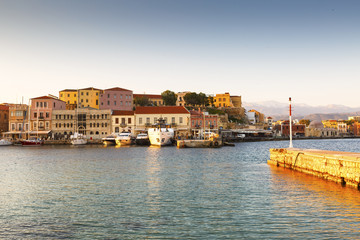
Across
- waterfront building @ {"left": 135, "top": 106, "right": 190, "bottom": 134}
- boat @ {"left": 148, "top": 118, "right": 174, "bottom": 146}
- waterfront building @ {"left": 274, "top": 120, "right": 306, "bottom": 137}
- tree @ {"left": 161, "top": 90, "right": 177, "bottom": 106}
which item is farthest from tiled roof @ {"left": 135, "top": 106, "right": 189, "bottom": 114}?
waterfront building @ {"left": 274, "top": 120, "right": 306, "bottom": 137}

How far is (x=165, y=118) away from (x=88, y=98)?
32.8 metres

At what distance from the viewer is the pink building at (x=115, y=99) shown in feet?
359

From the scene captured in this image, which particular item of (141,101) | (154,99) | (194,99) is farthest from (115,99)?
(194,99)

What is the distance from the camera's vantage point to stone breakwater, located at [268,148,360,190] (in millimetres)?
21050

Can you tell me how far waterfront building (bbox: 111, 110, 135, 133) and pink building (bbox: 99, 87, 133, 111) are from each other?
9.96m

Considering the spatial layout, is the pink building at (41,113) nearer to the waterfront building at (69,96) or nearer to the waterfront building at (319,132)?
the waterfront building at (69,96)

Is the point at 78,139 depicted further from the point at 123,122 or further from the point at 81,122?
the point at 123,122

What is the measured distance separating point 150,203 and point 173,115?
79369mm

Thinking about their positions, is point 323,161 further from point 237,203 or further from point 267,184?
point 237,203

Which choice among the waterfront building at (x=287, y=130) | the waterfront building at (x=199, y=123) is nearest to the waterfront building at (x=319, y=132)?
the waterfront building at (x=287, y=130)

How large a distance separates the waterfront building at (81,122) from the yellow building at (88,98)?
546 inches

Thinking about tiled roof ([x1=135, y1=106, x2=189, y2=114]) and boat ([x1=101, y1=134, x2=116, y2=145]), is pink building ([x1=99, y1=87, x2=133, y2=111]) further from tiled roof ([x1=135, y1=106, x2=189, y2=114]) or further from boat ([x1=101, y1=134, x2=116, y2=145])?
boat ([x1=101, y1=134, x2=116, y2=145])

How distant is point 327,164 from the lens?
2434 centimetres

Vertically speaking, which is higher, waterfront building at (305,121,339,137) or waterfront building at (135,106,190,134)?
waterfront building at (135,106,190,134)
